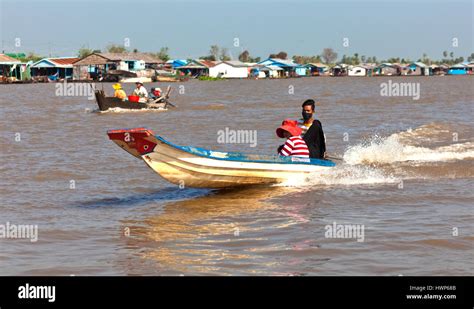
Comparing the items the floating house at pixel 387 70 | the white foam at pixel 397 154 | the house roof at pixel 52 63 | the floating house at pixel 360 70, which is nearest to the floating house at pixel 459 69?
the floating house at pixel 387 70

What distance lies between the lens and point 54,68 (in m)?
90.7

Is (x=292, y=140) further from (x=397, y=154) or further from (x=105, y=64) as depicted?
(x=105, y=64)

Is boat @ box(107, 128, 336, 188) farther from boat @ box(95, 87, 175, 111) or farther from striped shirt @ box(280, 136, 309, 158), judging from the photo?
boat @ box(95, 87, 175, 111)

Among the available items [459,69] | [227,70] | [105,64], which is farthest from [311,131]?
[459,69]

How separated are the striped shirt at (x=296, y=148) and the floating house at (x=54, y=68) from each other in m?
78.9

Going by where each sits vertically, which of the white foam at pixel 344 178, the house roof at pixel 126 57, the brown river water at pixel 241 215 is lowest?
the brown river water at pixel 241 215

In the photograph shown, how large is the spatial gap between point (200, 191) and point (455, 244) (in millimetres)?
4868

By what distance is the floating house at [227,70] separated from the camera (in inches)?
4313

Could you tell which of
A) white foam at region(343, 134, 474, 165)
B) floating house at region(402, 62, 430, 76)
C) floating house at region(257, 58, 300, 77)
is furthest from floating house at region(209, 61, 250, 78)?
white foam at region(343, 134, 474, 165)

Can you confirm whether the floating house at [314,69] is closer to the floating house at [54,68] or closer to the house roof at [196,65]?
the house roof at [196,65]

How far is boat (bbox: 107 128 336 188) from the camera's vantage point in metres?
10.4

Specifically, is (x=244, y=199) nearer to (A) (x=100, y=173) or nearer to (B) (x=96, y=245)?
(B) (x=96, y=245)

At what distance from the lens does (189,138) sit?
69.3ft
